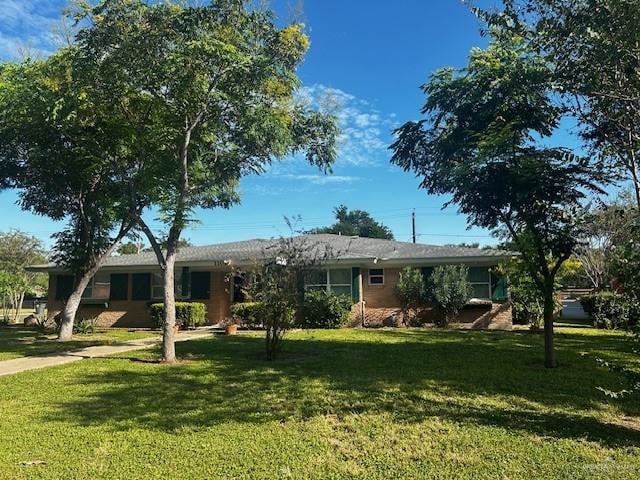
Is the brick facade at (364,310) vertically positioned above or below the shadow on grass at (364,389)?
above

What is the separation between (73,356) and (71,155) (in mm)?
5887

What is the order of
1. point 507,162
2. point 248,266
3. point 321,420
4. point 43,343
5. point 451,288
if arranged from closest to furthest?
point 321,420 → point 507,162 → point 43,343 → point 248,266 → point 451,288

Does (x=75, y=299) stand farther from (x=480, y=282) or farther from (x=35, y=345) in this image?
(x=480, y=282)

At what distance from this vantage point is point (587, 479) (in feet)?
14.3

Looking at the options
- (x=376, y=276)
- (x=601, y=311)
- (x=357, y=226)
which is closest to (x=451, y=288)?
(x=376, y=276)

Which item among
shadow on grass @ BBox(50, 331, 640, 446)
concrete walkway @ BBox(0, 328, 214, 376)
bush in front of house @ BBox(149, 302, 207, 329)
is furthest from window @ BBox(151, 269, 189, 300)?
shadow on grass @ BBox(50, 331, 640, 446)

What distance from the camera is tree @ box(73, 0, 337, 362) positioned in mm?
10281

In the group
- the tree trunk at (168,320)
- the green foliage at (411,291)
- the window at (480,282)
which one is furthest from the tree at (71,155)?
the window at (480,282)

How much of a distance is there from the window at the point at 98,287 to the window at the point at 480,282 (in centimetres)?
1677

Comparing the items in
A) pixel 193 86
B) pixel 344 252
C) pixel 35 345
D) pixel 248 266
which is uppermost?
pixel 193 86

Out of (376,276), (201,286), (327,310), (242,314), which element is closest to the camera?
(327,310)

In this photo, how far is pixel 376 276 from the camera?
21.4 metres

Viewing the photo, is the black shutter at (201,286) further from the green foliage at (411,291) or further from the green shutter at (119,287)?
the green foliage at (411,291)

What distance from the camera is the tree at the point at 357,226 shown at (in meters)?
71.4
